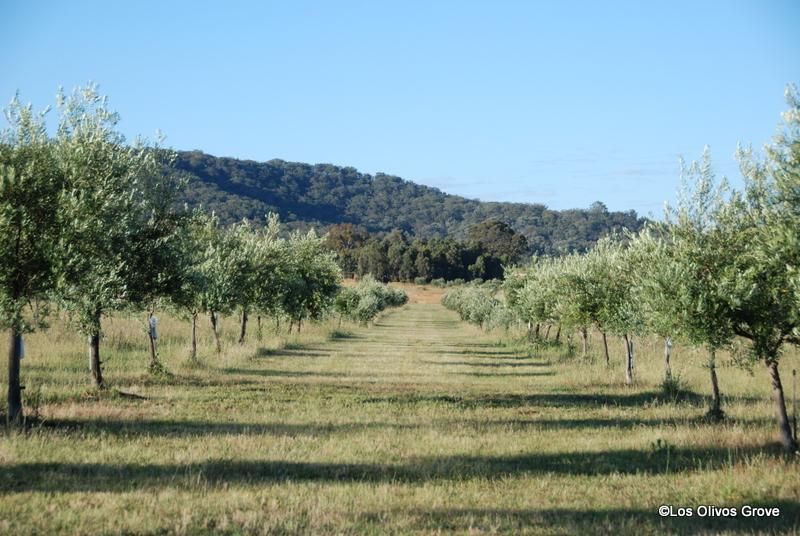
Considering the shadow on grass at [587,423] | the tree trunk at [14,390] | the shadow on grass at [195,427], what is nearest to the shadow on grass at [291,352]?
the shadow on grass at [195,427]

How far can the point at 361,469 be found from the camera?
1371 cm

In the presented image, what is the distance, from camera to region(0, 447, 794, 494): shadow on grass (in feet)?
40.0

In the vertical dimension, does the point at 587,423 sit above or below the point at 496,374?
above

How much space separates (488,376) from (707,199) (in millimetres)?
15785

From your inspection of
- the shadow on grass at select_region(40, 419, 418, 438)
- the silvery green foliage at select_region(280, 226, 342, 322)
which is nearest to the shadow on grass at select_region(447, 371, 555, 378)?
the shadow on grass at select_region(40, 419, 418, 438)

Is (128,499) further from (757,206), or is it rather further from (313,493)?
(757,206)

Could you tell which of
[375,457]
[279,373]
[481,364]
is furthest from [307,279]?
[375,457]

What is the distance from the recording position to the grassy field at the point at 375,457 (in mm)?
10688

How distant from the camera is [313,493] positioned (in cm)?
1186

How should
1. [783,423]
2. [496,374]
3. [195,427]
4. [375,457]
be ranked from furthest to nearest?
[496,374] < [195,427] < [783,423] < [375,457]

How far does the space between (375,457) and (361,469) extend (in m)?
1.09

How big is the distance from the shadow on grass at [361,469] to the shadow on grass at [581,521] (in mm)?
2126

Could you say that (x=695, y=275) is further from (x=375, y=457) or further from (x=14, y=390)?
(x=14, y=390)

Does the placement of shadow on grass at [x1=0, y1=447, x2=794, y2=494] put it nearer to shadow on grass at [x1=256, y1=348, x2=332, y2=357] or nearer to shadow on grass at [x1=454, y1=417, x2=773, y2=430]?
shadow on grass at [x1=454, y1=417, x2=773, y2=430]
